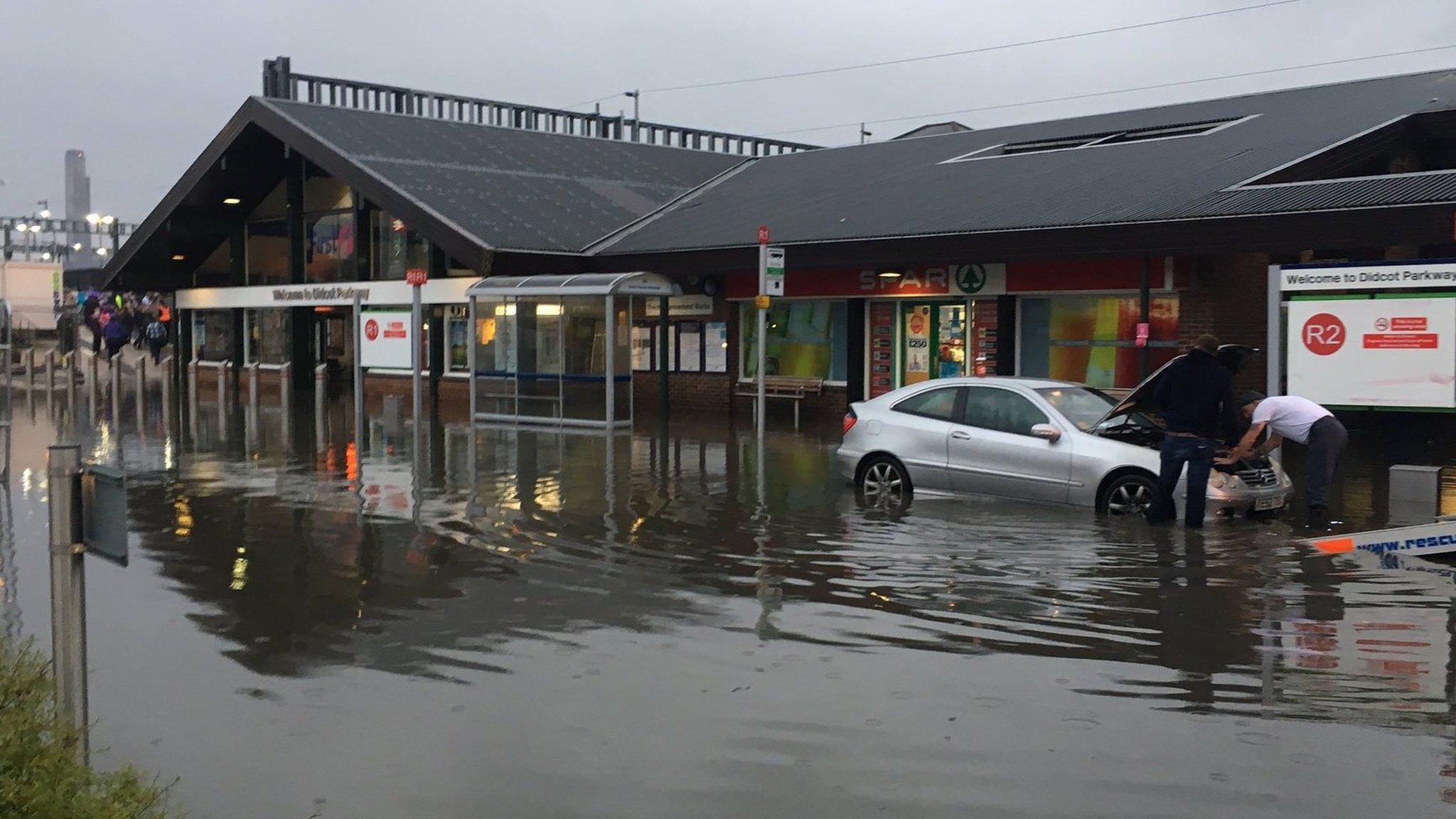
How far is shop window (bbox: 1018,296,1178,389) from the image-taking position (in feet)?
73.9

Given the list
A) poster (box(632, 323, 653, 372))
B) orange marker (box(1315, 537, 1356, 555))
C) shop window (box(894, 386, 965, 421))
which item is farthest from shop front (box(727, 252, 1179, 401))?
orange marker (box(1315, 537, 1356, 555))

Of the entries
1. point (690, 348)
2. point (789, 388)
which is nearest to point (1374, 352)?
point (789, 388)

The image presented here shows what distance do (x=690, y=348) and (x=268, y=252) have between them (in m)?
14.8

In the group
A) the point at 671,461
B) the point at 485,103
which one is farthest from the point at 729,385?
the point at 485,103

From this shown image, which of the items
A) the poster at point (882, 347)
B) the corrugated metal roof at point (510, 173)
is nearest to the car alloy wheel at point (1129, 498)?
the poster at point (882, 347)

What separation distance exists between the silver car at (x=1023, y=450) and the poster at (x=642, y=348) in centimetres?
1539

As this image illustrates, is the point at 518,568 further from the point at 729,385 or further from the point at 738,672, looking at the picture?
the point at 729,385

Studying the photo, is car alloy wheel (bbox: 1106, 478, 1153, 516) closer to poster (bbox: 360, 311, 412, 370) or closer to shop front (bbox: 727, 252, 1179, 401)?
shop front (bbox: 727, 252, 1179, 401)

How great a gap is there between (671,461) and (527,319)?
7.82 m

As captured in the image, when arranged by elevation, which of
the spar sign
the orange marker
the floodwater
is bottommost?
the floodwater

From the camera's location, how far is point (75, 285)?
295 ft

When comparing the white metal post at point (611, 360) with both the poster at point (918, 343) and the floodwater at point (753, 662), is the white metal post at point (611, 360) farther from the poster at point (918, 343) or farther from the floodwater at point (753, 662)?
the floodwater at point (753, 662)

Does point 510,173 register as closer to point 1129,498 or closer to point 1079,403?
point 1079,403

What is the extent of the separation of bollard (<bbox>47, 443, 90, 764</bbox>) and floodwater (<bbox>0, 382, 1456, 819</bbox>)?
2.38 ft
